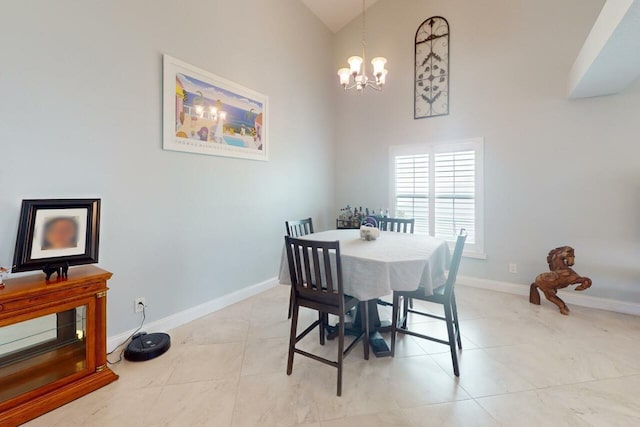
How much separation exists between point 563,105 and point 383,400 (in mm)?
3794

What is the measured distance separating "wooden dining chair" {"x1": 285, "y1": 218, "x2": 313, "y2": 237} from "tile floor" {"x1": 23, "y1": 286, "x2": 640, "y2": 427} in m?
0.98

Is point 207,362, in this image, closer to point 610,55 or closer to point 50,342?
point 50,342

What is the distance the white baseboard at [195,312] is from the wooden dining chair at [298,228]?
3.36 feet

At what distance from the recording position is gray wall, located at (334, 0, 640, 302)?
3088 mm

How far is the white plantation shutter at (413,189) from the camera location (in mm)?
4277

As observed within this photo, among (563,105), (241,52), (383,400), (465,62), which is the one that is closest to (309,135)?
(241,52)

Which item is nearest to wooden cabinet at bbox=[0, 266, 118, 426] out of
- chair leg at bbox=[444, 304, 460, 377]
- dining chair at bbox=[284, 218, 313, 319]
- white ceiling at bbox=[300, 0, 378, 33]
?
dining chair at bbox=[284, 218, 313, 319]

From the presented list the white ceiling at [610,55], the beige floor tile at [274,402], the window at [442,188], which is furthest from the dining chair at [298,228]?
the white ceiling at [610,55]

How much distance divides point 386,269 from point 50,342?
2.27m

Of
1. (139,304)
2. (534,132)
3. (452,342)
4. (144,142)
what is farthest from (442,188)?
(139,304)

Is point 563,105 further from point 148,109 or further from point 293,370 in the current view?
point 148,109

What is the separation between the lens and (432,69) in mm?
4176

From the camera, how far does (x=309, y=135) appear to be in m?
4.58

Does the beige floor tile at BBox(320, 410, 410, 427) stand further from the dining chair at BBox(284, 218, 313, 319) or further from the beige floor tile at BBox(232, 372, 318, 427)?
the dining chair at BBox(284, 218, 313, 319)
